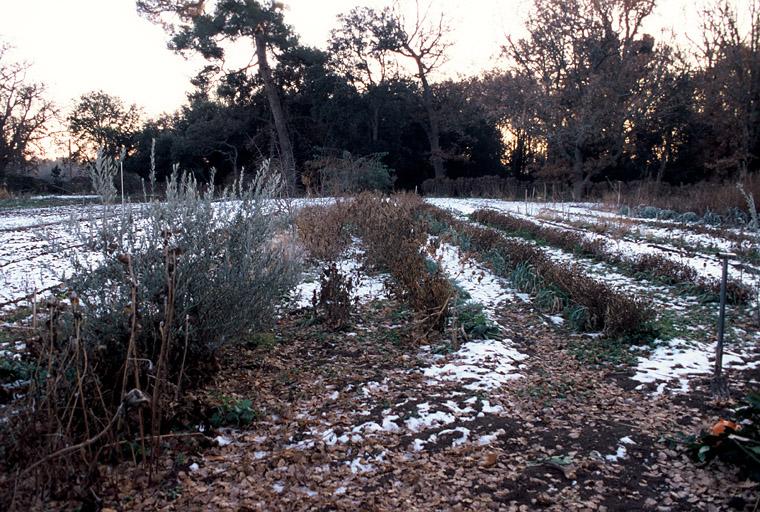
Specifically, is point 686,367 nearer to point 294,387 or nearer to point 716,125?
point 294,387

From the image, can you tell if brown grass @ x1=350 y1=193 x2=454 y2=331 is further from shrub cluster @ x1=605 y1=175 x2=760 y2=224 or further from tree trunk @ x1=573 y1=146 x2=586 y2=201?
tree trunk @ x1=573 y1=146 x2=586 y2=201

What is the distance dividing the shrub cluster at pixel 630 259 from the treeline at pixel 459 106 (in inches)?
299

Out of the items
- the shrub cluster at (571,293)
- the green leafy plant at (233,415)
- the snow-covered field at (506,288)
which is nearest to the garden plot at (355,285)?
the snow-covered field at (506,288)

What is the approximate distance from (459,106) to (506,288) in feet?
82.3

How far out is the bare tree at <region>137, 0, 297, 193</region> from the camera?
2244 centimetres

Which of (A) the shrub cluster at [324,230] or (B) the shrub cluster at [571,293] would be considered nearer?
(B) the shrub cluster at [571,293]

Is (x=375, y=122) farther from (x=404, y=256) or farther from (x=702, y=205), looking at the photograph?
(x=404, y=256)

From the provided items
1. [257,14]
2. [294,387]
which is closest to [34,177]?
→ [257,14]

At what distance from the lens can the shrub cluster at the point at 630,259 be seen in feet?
18.3

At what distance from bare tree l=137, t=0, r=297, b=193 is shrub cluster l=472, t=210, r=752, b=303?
1304cm

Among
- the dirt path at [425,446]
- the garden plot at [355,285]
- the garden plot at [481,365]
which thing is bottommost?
the dirt path at [425,446]

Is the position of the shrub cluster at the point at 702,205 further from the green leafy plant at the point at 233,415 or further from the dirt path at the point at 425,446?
the green leafy plant at the point at 233,415

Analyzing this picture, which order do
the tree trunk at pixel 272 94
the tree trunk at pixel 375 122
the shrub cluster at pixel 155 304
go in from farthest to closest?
1. the tree trunk at pixel 375 122
2. the tree trunk at pixel 272 94
3. the shrub cluster at pixel 155 304

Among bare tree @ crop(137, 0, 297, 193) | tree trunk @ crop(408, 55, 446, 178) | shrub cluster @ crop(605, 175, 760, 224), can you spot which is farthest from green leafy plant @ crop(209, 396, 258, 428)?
tree trunk @ crop(408, 55, 446, 178)
